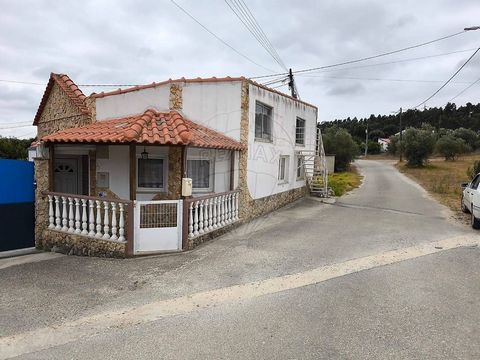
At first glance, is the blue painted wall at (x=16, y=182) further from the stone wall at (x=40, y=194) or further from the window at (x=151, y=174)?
the window at (x=151, y=174)

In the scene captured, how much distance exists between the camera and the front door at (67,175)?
34.8ft

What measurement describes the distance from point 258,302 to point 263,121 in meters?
7.76

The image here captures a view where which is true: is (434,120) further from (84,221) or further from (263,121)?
(84,221)

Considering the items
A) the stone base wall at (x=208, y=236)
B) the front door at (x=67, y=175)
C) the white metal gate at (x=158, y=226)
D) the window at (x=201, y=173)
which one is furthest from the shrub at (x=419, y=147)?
the white metal gate at (x=158, y=226)

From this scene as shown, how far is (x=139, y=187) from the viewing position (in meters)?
9.51

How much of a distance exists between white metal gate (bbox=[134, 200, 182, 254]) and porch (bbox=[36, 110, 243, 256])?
0.8 inches

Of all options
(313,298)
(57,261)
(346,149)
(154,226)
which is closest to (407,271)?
(313,298)

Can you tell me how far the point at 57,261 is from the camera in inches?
281

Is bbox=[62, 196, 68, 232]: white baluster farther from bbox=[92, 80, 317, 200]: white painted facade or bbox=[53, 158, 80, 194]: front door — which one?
bbox=[53, 158, 80, 194]: front door

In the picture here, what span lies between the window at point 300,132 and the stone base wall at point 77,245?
32.3 ft

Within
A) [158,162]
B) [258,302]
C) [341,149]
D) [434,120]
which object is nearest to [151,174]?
[158,162]

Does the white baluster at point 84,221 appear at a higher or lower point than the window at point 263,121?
lower

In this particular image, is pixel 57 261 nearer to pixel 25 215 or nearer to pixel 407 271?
pixel 25 215

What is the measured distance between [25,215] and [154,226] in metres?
3.18
